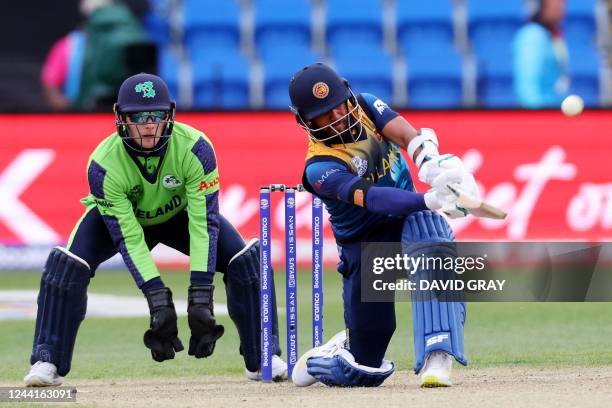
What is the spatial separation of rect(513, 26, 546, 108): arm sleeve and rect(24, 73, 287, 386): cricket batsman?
7480 mm

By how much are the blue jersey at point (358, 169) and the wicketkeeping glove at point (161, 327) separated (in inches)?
37.4

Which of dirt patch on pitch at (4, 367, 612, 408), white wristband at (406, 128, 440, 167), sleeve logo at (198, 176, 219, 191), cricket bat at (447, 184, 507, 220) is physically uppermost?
white wristband at (406, 128, 440, 167)

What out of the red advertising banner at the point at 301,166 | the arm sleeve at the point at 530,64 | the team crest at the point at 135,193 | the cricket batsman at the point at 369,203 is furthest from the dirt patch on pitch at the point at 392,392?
the arm sleeve at the point at 530,64

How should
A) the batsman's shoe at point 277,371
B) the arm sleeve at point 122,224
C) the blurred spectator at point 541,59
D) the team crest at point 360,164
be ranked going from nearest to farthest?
the team crest at point 360,164
the arm sleeve at point 122,224
the batsman's shoe at point 277,371
the blurred spectator at point 541,59

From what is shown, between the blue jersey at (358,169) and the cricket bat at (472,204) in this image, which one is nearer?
the cricket bat at (472,204)

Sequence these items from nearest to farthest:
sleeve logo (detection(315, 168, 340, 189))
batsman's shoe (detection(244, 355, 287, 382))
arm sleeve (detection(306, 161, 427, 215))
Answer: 1. arm sleeve (detection(306, 161, 427, 215))
2. sleeve logo (detection(315, 168, 340, 189))
3. batsman's shoe (detection(244, 355, 287, 382))

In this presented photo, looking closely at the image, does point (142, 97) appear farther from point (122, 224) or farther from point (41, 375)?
point (41, 375)

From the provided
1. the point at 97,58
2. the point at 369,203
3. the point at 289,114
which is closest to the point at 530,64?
the point at 289,114

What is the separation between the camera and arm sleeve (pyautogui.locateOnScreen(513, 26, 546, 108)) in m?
14.9

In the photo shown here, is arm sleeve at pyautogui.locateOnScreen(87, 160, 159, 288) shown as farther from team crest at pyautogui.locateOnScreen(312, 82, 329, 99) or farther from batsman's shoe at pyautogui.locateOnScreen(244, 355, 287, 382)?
team crest at pyautogui.locateOnScreen(312, 82, 329, 99)

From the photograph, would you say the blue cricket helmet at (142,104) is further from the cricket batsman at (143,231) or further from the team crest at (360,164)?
the team crest at (360,164)

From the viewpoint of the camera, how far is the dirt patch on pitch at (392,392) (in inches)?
262

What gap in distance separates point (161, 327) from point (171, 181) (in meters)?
0.81

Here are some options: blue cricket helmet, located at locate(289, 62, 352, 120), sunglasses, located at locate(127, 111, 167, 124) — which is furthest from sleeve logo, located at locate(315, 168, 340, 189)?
sunglasses, located at locate(127, 111, 167, 124)
